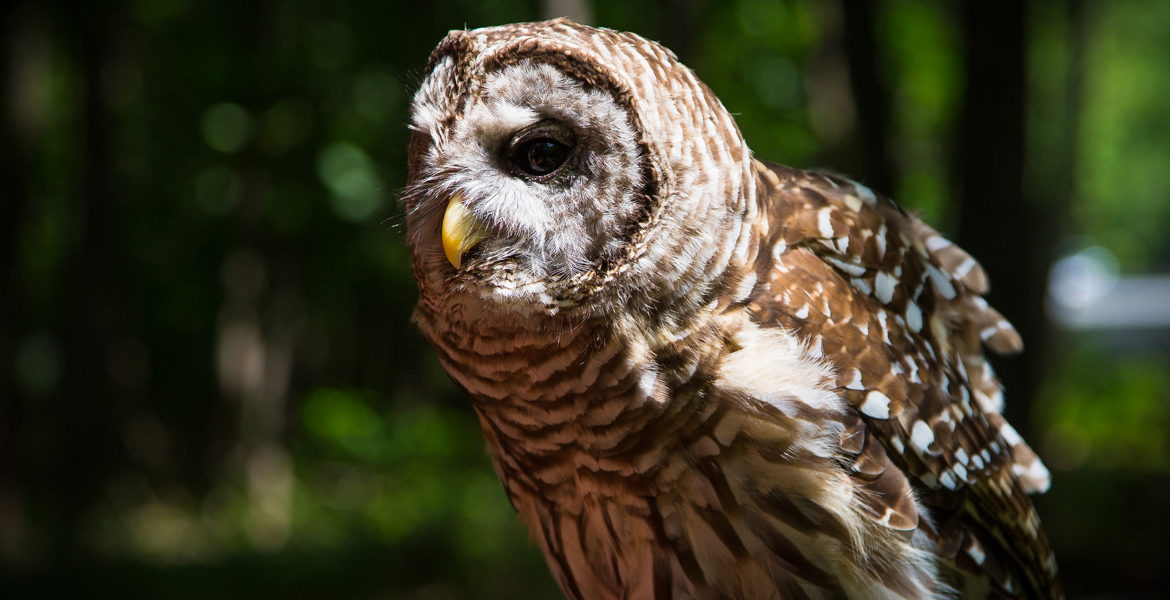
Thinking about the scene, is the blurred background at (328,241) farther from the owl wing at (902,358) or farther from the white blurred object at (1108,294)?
the white blurred object at (1108,294)

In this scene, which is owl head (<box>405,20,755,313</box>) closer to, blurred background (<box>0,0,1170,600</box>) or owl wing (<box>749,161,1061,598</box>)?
owl wing (<box>749,161,1061,598</box>)

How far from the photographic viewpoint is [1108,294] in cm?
2967

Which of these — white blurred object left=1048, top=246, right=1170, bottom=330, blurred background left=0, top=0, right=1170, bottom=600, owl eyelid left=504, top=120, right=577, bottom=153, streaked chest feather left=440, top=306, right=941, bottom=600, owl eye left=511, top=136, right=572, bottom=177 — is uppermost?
owl eyelid left=504, top=120, right=577, bottom=153

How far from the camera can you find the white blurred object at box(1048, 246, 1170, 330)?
974 inches

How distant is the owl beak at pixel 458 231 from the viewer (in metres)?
2.10

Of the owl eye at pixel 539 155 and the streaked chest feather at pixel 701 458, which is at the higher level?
the owl eye at pixel 539 155

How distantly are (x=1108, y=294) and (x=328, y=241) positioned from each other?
2628 cm

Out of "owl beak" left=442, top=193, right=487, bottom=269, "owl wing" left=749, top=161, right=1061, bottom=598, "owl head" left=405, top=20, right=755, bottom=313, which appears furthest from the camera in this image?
"owl wing" left=749, top=161, right=1061, bottom=598

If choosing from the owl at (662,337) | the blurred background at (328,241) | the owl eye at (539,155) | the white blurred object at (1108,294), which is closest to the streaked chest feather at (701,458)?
the owl at (662,337)

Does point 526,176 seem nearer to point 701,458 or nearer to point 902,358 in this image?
point 701,458

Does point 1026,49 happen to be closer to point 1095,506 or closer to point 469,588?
point 1095,506

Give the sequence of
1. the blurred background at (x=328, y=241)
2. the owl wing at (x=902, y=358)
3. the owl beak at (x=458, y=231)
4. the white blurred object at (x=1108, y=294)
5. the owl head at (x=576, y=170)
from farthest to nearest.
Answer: the white blurred object at (x=1108, y=294)
the blurred background at (x=328, y=241)
the owl wing at (x=902, y=358)
the owl beak at (x=458, y=231)
the owl head at (x=576, y=170)

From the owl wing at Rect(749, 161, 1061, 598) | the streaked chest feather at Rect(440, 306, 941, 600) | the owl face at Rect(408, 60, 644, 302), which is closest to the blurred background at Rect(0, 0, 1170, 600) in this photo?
the owl face at Rect(408, 60, 644, 302)

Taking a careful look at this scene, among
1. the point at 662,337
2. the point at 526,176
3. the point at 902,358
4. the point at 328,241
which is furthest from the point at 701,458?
the point at 328,241
